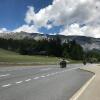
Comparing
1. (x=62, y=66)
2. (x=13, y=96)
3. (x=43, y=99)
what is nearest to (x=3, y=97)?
(x=13, y=96)

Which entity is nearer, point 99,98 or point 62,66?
point 99,98

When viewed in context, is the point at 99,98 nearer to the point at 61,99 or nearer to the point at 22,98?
the point at 61,99

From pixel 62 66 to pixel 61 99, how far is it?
195 feet

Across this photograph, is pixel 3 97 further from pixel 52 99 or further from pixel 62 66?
pixel 62 66

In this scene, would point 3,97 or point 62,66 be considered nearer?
point 3,97

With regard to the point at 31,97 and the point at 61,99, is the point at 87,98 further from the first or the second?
the point at 31,97

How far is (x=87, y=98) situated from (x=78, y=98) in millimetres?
359

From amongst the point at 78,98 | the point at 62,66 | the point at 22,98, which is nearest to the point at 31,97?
the point at 22,98

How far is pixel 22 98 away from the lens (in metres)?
15.1

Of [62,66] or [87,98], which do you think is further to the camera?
[62,66]

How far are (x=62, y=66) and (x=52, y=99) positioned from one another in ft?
196

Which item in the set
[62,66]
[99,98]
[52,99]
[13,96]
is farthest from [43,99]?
[62,66]

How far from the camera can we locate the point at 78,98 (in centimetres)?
1572

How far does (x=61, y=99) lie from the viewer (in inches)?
610
